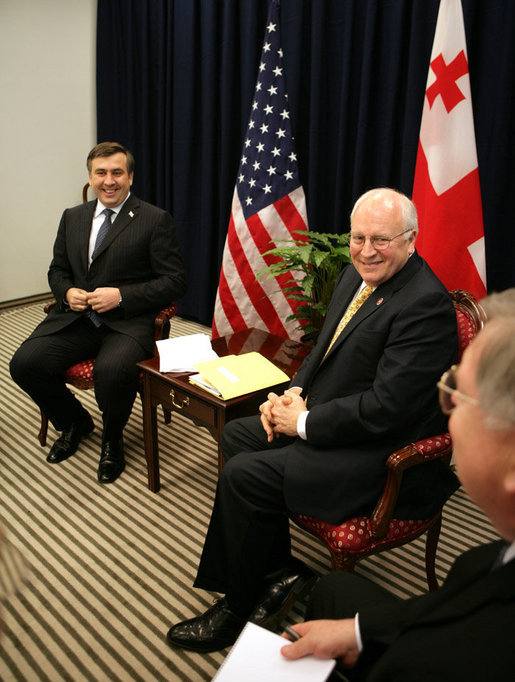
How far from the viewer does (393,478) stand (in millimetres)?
1530

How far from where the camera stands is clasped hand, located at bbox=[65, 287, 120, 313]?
101 inches

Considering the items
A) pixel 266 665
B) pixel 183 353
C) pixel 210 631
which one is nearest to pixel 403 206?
pixel 183 353

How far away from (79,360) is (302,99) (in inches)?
91.7

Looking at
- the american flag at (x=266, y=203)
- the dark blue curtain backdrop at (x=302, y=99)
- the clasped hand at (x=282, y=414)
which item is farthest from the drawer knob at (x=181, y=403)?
the dark blue curtain backdrop at (x=302, y=99)

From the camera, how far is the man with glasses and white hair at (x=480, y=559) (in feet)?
2.30

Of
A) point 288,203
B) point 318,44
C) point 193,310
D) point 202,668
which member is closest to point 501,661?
point 202,668

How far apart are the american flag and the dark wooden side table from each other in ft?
3.30

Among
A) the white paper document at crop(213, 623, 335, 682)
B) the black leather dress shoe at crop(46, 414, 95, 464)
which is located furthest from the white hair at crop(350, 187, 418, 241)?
the black leather dress shoe at crop(46, 414, 95, 464)

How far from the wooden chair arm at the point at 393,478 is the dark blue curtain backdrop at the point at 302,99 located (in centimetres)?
178

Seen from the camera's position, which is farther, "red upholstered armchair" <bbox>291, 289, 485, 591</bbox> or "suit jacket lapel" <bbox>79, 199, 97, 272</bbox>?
"suit jacket lapel" <bbox>79, 199, 97, 272</bbox>

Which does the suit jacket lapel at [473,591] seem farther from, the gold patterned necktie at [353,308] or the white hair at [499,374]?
the gold patterned necktie at [353,308]

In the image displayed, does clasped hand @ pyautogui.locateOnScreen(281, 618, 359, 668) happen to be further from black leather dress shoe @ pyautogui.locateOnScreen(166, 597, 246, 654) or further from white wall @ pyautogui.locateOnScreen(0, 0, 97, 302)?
white wall @ pyautogui.locateOnScreen(0, 0, 97, 302)

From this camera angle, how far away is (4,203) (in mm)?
4734

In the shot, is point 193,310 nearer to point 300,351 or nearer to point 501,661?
point 300,351
